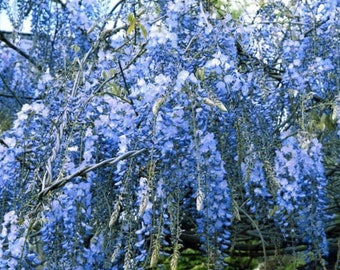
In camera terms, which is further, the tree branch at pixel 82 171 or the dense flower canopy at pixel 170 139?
the dense flower canopy at pixel 170 139

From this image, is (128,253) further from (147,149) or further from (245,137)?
(245,137)

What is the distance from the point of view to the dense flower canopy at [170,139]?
2.26 metres

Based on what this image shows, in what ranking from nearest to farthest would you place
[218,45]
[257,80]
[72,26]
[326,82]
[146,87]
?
[146,87] → [218,45] → [257,80] → [326,82] → [72,26]

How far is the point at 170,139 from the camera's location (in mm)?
2244

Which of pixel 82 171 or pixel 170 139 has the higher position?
pixel 170 139

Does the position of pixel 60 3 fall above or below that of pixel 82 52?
above

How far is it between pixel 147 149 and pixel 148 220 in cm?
27

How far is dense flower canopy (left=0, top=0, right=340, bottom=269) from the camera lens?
7.43 feet

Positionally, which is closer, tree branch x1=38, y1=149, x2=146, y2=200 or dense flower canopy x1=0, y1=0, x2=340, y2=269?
tree branch x1=38, y1=149, x2=146, y2=200

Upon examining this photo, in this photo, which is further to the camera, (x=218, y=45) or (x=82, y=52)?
(x=82, y=52)

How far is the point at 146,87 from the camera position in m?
2.32

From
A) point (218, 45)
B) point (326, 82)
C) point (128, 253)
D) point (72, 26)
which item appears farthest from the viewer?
point (72, 26)

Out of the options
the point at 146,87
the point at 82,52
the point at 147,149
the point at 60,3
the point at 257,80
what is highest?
→ the point at 60,3

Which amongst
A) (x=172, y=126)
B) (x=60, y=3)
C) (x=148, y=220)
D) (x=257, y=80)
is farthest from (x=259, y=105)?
(x=60, y=3)
